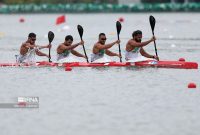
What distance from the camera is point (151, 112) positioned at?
25.2 meters

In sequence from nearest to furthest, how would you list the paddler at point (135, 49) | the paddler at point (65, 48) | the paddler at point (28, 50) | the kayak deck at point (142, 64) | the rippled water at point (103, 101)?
1. the rippled water at point (103, 101)
2. the kayak deck at point (142, 64)
3. the paddler at point (135, 49)
4. the paddler at point (65, 48)
5. the paddler at point (28, 50)

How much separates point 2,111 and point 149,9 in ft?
342

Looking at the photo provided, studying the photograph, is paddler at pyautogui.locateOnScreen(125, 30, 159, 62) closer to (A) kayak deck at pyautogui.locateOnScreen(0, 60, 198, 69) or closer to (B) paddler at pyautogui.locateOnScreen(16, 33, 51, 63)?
(A) kayak deck at pyautogui.locateOnScreen(0, 60, 198, 69)

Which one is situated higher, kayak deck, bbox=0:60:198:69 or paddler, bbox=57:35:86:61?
paddler, bbox=57:35:86:61

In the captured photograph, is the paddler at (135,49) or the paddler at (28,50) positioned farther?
the paddler at (28,50)

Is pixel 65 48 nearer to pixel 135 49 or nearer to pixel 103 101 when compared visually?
pixel 135 49

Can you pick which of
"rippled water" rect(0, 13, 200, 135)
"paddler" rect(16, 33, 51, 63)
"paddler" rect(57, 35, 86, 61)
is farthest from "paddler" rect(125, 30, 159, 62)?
"paddler" rect(16, 33, 51, 63)

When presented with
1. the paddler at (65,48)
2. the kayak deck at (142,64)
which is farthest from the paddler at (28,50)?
the paddler at (65,48)

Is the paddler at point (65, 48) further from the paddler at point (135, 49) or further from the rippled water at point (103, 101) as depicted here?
the paddler at point (135, 49)

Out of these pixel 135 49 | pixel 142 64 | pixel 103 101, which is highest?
pixel 135 49

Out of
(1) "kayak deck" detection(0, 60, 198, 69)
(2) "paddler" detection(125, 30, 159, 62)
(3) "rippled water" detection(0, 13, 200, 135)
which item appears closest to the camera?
(3) "rippled water" detection(0, 13, 200, 135)

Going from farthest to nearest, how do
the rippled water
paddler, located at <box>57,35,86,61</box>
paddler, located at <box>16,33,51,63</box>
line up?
paddler, located at <box>16,33,51,63</box>, paddler, located at <box>57,35,86,61</box>, the rippled water

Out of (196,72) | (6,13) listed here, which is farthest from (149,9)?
(196,72)

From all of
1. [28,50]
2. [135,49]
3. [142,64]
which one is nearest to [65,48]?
[28,50]
